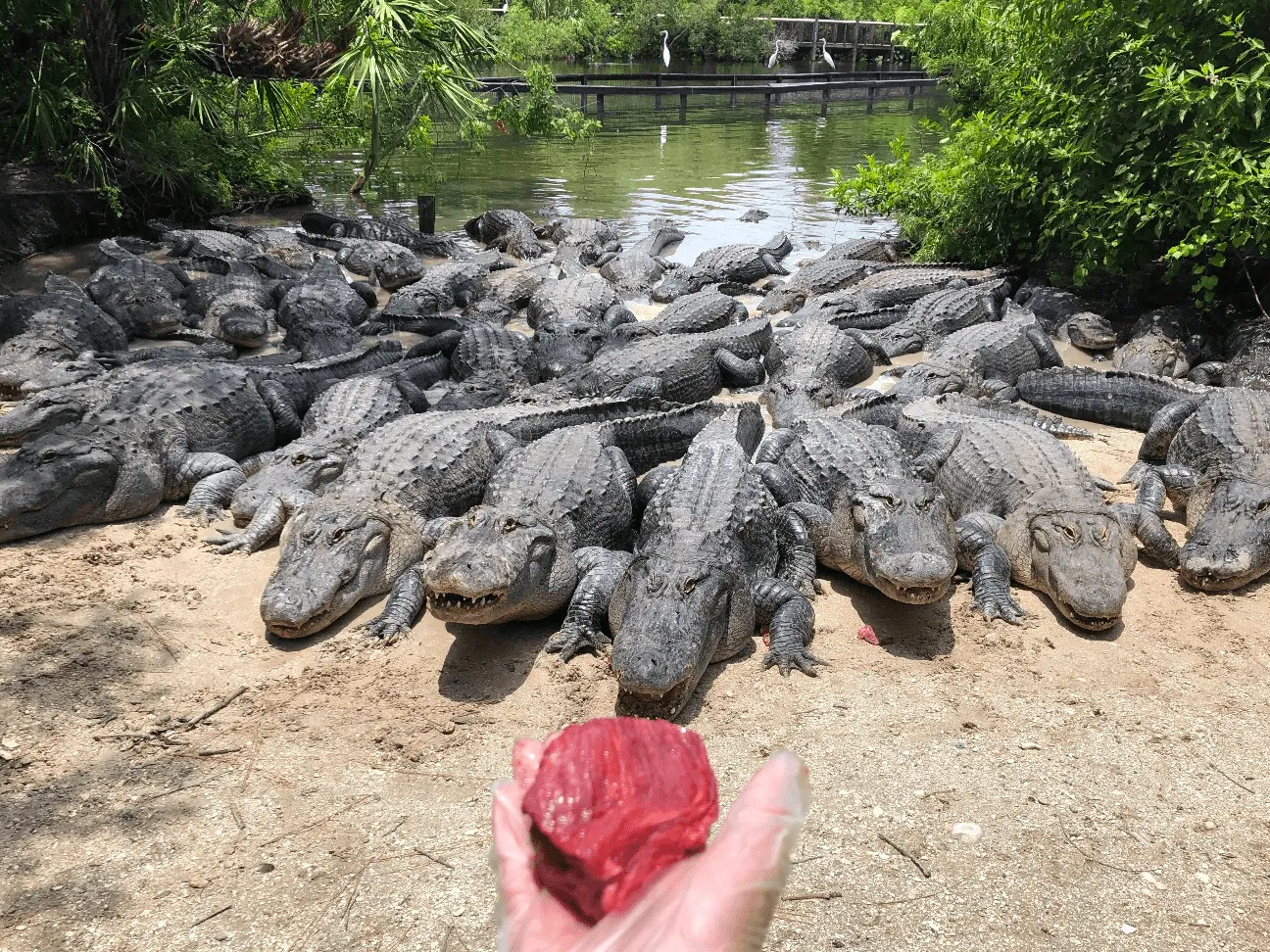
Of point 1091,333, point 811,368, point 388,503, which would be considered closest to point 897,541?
point 388,503

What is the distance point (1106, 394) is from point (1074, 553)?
3.31 meters

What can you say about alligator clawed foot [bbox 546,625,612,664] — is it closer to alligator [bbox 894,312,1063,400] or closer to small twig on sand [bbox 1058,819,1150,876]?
small twig on sand [bbox 1058,819,1150,876]

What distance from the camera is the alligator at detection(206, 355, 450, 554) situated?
5.62 m

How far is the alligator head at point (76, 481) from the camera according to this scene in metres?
5.36

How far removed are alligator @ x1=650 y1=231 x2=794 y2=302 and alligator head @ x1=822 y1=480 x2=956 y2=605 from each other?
732 centimetres

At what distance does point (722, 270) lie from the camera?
40.7 feet

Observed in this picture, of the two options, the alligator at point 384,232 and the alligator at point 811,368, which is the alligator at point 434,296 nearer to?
the alligator at point 384,232

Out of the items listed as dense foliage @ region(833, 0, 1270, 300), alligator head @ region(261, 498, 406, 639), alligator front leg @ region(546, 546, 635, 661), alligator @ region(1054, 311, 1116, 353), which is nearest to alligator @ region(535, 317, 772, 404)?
alligator head @ region(261, 498, 406, 639)

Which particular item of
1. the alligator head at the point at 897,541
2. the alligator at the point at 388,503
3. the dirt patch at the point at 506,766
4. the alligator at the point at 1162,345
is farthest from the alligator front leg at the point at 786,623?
the alligator at the point at 1162,345

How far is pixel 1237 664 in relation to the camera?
429 cm

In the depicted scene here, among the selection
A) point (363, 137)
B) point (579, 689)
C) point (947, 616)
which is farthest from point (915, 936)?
point (363, 137)

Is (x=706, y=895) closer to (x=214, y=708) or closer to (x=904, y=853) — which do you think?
(x=904, y=853)

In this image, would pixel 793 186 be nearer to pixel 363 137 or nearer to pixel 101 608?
pixel 363 137

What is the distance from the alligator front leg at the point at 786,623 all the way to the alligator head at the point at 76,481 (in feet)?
13.1
